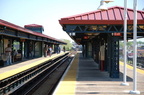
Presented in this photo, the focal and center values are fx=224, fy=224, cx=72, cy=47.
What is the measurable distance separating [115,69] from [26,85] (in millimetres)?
6031

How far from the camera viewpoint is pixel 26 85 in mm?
15094

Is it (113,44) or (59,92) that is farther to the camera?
(113,44)

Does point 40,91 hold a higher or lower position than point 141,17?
lower

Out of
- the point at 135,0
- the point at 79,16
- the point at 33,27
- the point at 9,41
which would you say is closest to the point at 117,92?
the point at 135,0

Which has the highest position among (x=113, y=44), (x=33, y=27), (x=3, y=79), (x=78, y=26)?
(x=33, y=27)

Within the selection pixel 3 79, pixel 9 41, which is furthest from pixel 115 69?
pixel 9 41

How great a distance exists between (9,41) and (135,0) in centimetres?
1912

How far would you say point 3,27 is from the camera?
1639 centimetres

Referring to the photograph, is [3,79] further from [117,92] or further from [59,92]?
[117,92]

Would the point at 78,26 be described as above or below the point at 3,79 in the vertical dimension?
above

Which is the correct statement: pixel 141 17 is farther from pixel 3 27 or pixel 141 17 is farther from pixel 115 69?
pixel 3 27

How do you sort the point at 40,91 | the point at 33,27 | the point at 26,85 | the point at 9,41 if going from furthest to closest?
the point at 33,27 → the point at 9,41 → the point at 26,85 → the point at 40,91

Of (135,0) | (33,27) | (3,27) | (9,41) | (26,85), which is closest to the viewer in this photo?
(135,0)

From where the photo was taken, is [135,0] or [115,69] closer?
[135,0]
